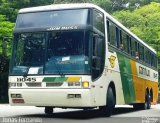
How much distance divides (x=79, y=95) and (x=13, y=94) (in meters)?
2.08

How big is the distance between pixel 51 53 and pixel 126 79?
17.7 ft

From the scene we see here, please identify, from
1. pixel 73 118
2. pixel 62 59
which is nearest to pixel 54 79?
pixel 62 59

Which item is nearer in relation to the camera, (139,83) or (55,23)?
(55,23)

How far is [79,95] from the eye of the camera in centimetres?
1402

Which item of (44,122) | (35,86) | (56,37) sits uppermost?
(56,37)

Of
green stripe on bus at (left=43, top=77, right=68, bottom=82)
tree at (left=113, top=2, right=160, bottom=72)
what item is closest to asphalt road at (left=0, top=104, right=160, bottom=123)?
green stripe on bus at (left=43, top=77, right=68, bottom=82)

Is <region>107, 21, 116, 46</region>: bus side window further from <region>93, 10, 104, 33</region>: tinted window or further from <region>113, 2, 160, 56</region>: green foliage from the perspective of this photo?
<region>113, 2, 160, 56</region>: green foliage

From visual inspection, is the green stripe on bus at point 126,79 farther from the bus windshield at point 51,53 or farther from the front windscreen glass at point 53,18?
the bus windshield at point 51,53

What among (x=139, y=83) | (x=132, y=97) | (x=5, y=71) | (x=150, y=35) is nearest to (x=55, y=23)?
(x=132, y=97)

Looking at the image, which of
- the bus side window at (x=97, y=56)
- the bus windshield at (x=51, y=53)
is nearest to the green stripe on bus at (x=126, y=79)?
the bus side window at (x=97, y=56)

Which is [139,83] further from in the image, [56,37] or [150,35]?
[150,35]

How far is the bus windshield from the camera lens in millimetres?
14250

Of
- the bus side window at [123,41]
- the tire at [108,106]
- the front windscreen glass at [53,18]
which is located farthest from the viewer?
the bus side window at [123,41]

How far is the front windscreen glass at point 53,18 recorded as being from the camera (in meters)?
14.8
